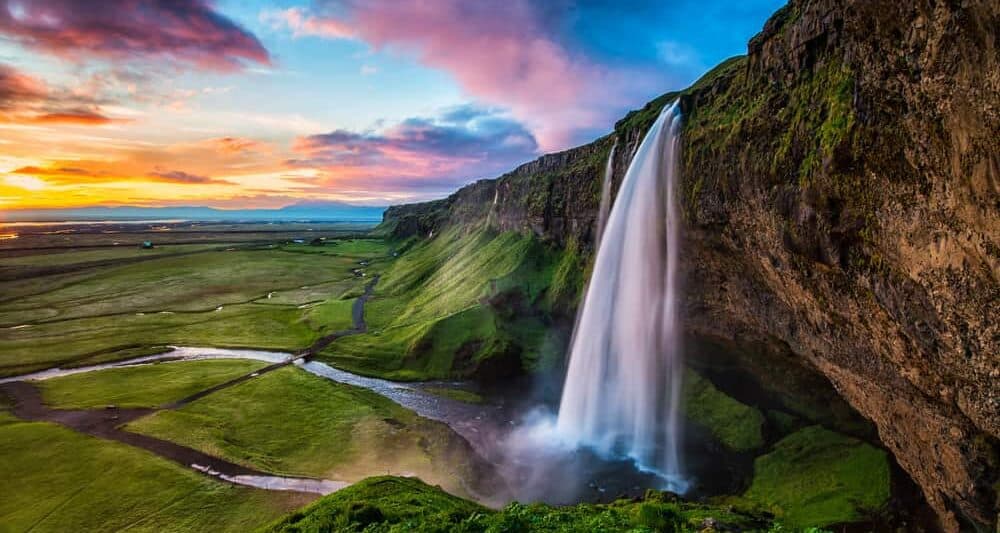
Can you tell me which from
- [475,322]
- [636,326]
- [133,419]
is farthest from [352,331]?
[636,326]

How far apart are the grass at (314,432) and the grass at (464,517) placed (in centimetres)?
1294

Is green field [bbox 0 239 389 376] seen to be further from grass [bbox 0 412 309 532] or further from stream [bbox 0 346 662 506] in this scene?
grass [bbox 0 412 309 532]

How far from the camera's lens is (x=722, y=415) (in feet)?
→ 127

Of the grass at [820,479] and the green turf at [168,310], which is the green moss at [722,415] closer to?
the grass at [820,479]

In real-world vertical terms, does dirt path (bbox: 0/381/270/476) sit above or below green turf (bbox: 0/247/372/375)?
below

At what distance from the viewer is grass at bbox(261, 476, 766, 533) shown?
16922 millimetres

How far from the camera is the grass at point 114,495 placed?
27.9 metres

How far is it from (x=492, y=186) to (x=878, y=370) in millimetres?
105795

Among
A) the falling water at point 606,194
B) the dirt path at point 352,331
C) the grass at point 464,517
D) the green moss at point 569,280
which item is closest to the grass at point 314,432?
the grass at point 464,517

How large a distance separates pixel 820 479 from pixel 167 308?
113111 mm

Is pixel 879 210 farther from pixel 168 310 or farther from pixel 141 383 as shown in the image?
pixel 168 310

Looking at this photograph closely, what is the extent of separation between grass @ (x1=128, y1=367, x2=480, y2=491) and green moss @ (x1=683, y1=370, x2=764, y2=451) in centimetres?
2083

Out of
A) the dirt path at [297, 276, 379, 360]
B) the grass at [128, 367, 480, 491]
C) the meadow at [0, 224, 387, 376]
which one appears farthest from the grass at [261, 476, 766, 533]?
the meadow at [0, 224, 387, 376]

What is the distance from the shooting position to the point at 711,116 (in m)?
33.5
